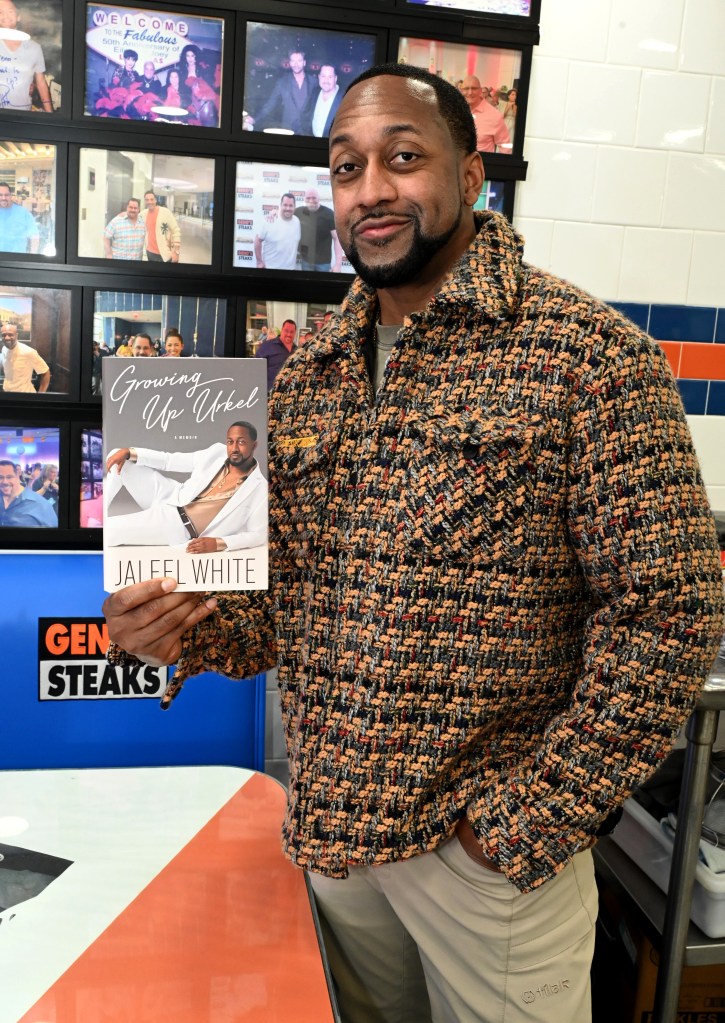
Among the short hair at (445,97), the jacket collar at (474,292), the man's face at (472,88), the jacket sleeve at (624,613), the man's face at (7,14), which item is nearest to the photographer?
the jacket sleeve at (624,613)

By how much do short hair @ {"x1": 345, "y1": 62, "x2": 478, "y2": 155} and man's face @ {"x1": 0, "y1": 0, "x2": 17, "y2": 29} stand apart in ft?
3.77

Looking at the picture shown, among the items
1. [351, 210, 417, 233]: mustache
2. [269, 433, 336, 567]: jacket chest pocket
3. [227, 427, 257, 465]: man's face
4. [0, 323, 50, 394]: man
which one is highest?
[351, 210, 417, 233]: mustache

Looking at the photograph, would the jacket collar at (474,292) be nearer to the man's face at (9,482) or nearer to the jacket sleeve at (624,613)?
the jacket sleeve at (624,613)

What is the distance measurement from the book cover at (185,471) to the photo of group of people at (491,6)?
1.58 m

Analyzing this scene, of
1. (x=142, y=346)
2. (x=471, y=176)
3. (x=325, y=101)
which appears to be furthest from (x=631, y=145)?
(x=142, y=346)

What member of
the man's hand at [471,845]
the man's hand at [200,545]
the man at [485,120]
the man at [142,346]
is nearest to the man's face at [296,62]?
the man at [485,120]

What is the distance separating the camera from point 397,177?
127 cm

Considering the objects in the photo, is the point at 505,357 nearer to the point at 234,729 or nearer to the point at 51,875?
the point at 51,875

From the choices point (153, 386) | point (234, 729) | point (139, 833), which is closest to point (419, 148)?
point (153, 386)

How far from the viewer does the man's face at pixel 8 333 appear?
6.93 ft

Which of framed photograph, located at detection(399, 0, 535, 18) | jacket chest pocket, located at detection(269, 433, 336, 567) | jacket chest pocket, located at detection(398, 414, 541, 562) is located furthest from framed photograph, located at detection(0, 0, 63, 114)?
jacket chest pocket, located at detection(398, 414, 541, 562)

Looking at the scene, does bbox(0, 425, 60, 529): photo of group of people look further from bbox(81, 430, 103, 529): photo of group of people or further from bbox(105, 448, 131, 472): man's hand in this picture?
bbox(105, 448, 131, 472): man's hand

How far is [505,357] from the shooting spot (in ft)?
3.78

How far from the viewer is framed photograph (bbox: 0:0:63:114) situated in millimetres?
1989
